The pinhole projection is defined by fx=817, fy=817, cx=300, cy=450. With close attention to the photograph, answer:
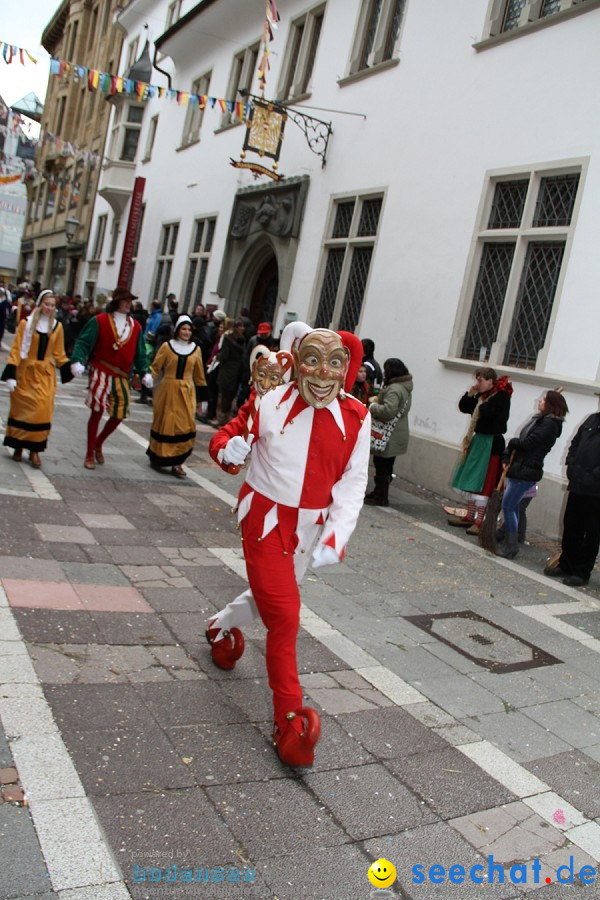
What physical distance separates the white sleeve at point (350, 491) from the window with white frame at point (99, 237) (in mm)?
27577

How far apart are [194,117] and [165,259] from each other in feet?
12.6

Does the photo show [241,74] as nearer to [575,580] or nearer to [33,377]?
[33,377]

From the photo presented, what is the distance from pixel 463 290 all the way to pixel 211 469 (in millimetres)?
4142

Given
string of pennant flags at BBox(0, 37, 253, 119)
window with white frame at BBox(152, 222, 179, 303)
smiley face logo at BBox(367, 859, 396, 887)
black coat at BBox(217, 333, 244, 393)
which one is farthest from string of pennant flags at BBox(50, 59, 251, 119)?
smiley face logo at BBox(367, 859, 396, 887)

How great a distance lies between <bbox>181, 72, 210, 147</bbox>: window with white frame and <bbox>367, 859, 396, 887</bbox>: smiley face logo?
20732 millimetres

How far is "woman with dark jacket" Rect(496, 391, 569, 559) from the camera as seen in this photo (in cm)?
764

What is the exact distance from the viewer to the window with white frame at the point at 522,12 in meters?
9.75

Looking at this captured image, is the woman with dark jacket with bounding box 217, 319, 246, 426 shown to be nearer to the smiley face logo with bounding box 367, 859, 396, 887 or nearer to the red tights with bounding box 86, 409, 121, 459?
the red tights with bounding box 86, 409, 121, 459

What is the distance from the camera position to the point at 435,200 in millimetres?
11688

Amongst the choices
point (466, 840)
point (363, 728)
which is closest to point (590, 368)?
point (363, 728)


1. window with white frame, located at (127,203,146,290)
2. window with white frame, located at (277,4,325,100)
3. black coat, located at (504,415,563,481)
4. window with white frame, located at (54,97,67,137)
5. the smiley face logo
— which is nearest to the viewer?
the smiley face logo

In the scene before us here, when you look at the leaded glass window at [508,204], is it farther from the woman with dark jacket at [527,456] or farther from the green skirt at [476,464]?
the woman with dark jacket at [527,456]

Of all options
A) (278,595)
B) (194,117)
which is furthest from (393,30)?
(278,595)

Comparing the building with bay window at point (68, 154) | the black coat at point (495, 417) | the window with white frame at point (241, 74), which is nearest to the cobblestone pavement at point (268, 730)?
the black coat at point (495, 417)
